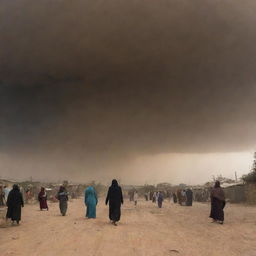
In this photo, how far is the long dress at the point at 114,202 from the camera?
1283 centimetres

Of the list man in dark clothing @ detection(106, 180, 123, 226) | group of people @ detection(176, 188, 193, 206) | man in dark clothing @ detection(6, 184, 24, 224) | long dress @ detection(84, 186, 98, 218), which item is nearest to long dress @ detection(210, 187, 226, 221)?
man in dark clothing @ detection(106, 180, 123, 226)

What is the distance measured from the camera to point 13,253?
7.08 metres

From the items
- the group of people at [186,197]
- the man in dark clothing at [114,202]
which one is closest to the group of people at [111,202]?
the man in dark clothing at [114,202]

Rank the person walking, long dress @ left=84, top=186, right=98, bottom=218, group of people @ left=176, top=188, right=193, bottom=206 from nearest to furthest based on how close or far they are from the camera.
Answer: the person walking
long dress @ left=84, top=186, right=98, bottom=218
group of people @ left=176, top=188, right=193, bottom=206

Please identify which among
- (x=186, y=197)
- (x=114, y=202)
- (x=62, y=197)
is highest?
(x=186, y=197)

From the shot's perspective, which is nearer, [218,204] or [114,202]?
[114,202]

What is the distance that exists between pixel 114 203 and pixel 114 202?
0.16ft

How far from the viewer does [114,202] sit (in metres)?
13.1

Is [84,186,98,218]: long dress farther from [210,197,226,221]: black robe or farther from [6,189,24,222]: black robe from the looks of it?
[210,197,226,221]: black robe

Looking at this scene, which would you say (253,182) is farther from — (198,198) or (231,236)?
(231,236)

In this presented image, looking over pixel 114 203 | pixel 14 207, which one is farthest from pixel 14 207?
pixel 114 203

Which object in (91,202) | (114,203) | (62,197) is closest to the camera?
(114,203)

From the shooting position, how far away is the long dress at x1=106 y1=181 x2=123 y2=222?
42.1 ft

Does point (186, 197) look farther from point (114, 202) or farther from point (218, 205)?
point (114, 202)
